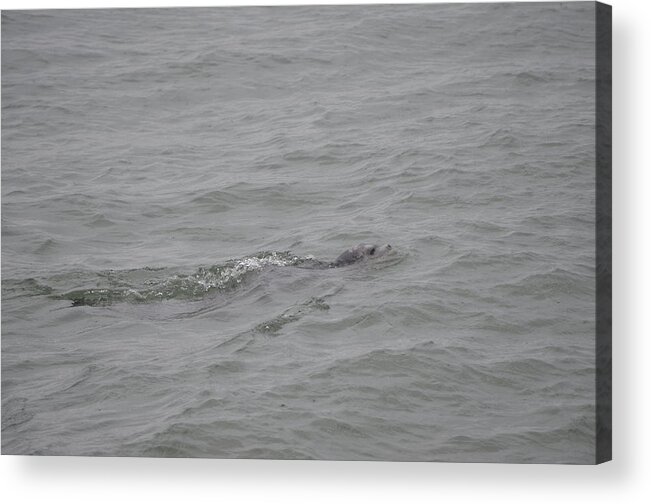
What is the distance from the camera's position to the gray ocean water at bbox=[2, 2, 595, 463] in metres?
8.20

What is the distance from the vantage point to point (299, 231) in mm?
8859

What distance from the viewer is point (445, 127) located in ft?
28.5

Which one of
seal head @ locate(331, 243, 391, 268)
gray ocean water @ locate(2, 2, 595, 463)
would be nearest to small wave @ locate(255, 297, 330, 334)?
gray ocean water @ locate(2, 2, 595, 463)

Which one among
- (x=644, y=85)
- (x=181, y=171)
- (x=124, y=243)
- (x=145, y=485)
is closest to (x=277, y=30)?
(x=181, y=171)

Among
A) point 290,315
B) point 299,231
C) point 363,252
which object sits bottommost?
point 290,315

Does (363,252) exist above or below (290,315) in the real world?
above

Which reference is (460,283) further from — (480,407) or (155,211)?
(155,211)

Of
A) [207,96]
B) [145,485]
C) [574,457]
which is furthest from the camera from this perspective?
[207,96]

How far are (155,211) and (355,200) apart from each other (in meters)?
1.66

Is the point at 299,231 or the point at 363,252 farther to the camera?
the point at 299,231

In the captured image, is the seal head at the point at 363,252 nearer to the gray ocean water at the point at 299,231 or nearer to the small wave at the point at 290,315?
the gray ocean water at the point at 299,231

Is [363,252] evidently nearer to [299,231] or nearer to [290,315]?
[299,231]

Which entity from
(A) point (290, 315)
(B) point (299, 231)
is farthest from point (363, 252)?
(A) point (290, 315)

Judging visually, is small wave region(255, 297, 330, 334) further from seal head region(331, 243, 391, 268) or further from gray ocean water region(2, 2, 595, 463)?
seal head region(331, 243, 391, 268)
